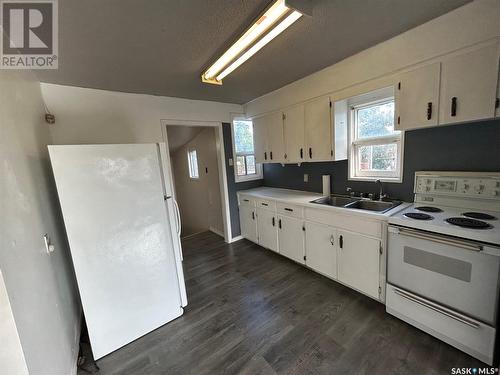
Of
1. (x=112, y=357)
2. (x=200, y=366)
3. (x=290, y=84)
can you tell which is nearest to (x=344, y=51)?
(x=290, y=84)

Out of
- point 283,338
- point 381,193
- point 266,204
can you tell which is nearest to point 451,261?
point 381,193

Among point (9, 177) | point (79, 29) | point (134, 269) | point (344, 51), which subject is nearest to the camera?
point (9, 177)

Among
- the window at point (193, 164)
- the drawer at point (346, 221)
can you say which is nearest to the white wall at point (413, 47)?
the drawer at point (346, 221)

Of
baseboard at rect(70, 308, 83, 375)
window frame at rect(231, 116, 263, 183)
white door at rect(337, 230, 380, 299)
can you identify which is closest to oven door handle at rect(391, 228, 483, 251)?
white door at rect(337, 230, 380, 299)

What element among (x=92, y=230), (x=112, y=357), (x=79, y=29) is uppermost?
(x=79, y=29)

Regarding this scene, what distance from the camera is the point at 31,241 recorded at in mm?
1204

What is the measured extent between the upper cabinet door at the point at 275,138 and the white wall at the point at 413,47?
0.48 metres

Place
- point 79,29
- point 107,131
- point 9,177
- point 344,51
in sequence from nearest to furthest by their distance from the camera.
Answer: point 9,177 < point 79,29 < point 344,51 < point 107,131

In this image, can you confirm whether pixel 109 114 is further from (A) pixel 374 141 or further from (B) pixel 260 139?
(A) pixel 374 141

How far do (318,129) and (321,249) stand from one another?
143 centimetres

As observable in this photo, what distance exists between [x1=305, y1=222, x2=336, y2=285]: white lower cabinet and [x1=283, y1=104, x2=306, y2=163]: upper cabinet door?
3.13ft

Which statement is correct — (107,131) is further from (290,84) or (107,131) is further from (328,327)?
(328,327)

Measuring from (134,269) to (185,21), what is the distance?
1.93 m

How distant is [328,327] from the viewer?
1762 mm
